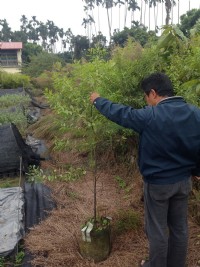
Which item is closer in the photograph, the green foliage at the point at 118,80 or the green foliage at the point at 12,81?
the green foliage at the point at 118,80

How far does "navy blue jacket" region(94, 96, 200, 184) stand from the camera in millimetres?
1940

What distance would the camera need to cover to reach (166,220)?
2217 mm

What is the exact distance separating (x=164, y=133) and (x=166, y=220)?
2.31 ft

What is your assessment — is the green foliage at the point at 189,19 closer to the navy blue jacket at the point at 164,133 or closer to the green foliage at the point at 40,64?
the green foliage at the point at 40,64

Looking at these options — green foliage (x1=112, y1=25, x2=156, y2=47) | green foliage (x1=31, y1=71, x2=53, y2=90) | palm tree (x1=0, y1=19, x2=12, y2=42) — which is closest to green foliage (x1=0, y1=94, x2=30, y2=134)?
green foliage (x1=31, y1=71, x2=53, y2=90)

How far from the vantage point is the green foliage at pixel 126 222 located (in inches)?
127

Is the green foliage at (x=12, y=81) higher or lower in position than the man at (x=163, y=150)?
higher

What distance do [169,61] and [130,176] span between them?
194cm

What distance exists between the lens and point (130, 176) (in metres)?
4.88

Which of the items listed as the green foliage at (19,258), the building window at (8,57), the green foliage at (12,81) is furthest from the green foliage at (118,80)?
the building window at (8,57)

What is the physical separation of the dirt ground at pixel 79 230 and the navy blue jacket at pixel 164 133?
123cm

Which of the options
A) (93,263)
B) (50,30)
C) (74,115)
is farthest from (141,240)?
(50,30)

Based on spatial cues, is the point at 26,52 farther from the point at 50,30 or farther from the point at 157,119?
the point at 157,119

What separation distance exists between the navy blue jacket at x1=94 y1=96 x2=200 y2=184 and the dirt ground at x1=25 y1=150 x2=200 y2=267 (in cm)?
123
